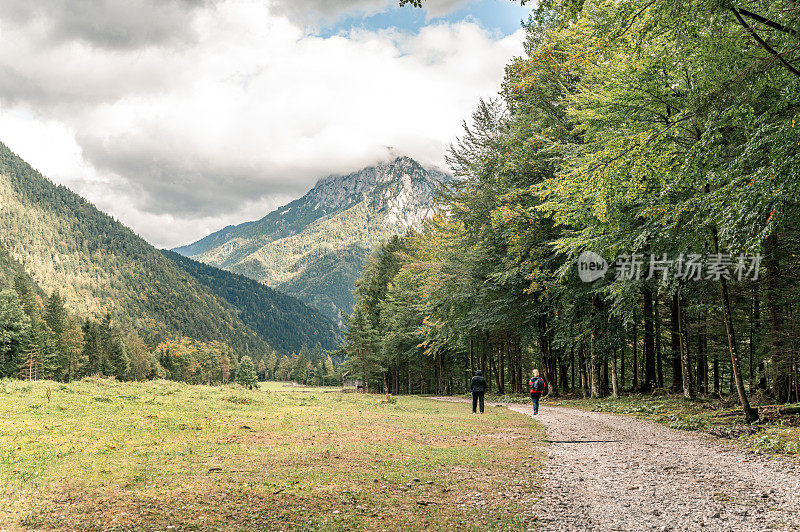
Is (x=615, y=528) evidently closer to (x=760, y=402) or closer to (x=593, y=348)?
(x=760, y=402)

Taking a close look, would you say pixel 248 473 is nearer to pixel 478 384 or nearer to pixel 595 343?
pixel 478 384

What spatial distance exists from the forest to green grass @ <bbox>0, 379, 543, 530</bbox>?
7.44 meters

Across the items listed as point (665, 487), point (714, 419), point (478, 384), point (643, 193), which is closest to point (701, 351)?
point (714, 419)

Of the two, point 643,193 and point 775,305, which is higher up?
point 643,193

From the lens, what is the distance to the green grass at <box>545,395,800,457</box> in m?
10.1

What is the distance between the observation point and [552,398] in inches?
1072

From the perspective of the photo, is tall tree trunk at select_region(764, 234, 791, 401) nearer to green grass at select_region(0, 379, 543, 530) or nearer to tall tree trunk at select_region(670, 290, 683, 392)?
tall tree trunk at select_region(670, 290, 683, 392)

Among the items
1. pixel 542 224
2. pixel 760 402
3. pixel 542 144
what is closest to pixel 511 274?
pixel 542 224

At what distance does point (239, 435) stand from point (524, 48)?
27983 mm

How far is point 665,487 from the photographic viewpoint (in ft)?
24.6

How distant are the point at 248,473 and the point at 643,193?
45.2 ft

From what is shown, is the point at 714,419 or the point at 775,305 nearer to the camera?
the point at 714,419

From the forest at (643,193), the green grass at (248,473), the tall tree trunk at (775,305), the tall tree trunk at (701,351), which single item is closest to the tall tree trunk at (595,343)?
the forest at (643,193)

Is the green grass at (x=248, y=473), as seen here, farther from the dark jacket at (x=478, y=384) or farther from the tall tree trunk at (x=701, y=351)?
the tall tree trunk at (x=701, y=351)
